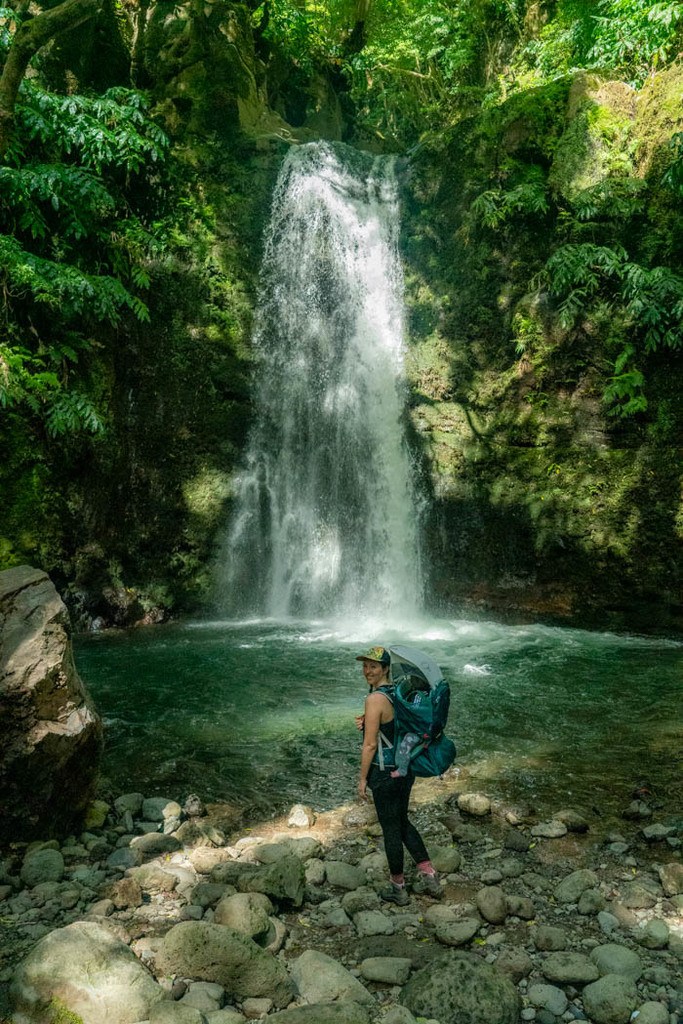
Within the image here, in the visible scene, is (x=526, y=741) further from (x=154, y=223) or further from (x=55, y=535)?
(x=154, y=223)

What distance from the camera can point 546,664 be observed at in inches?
318

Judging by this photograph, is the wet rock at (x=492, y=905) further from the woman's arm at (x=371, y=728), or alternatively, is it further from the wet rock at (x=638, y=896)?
the woman's arm at (x=371, y=728)

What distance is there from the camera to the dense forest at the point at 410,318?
9445 millimetres

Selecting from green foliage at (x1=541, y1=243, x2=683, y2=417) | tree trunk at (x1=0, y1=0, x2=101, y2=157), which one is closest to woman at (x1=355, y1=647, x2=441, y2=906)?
tree trunk at (x1=0, y1=0, x2=101, y2=157)

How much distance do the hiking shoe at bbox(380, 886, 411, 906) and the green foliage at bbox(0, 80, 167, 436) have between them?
6753 millimetres

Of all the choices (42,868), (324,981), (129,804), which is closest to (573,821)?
(324,981)

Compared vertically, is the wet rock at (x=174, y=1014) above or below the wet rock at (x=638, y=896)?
above

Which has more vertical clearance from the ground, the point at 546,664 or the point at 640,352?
the point at 640,352

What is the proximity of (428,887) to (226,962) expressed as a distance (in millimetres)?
1209

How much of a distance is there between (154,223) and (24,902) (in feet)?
33.2

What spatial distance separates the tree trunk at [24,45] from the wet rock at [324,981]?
22.1ft

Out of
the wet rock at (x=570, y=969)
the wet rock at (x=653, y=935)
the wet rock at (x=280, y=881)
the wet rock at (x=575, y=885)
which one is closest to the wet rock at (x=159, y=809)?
the wet rock at (x=280, y=881)

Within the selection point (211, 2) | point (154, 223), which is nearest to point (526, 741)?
point (154, 223)

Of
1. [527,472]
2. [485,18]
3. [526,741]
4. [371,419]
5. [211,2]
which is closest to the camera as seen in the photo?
[526,741]
